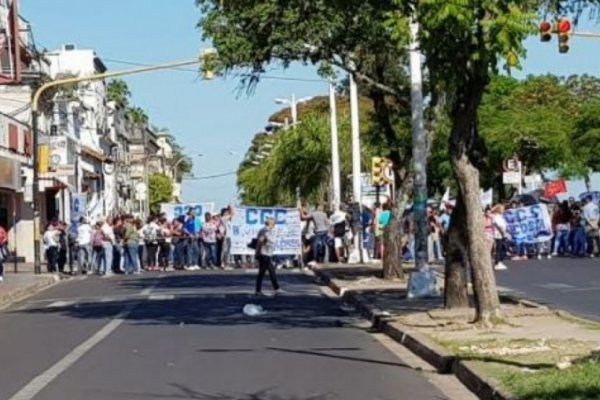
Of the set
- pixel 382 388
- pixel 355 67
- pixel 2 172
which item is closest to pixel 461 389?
pixel 382 388

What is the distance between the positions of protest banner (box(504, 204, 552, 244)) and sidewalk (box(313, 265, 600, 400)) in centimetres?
1705

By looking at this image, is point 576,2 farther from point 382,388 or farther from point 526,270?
point 526,270

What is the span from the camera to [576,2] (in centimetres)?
1825

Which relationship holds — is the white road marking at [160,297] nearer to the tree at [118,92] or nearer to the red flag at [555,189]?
the red flag at [555,189]

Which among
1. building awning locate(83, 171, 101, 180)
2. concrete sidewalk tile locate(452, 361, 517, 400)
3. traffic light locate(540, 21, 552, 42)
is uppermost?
building awning locate(83, 171, 101, 180)

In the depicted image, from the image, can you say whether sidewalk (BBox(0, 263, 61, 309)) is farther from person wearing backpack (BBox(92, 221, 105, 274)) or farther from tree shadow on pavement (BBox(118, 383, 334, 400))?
tree shadow on pavement (BBox(118, 383, 334, 400))

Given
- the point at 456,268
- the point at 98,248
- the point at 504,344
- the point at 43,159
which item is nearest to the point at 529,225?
the point at 98,248

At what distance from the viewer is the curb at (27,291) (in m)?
31.9

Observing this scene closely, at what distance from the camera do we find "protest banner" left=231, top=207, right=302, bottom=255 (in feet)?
151

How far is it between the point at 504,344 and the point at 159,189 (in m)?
124

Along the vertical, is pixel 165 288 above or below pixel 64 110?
below

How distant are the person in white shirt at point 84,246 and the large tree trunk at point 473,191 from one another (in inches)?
1066

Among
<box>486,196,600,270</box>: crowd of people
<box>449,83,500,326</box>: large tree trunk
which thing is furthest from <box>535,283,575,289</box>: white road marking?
<box>486,196,600,270</box>: crowd of people

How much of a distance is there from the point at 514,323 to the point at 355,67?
41.3 ft
